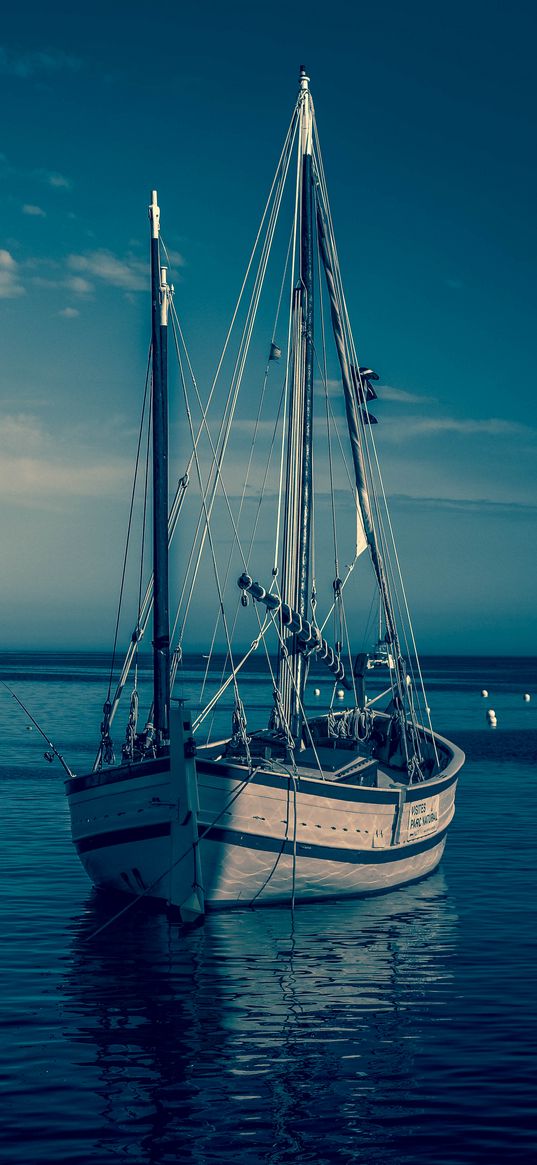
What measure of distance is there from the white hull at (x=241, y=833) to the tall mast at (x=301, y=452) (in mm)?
3326

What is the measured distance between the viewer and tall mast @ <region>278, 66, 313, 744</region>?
25938 millimetres

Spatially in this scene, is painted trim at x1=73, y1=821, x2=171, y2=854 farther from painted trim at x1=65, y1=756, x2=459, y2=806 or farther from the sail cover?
the sail cover

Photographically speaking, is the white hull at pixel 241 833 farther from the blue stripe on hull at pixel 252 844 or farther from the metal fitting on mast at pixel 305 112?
the metal fitting on mast at pixel 305 112

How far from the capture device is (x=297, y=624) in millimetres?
24625

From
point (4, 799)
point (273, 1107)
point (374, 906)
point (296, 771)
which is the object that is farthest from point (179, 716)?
point (4, 799)

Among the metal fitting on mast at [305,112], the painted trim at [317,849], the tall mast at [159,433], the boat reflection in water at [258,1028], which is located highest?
the metal fitting on mast at [305,112]

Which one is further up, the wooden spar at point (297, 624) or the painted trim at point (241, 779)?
the wooden spar at point (297, 624)

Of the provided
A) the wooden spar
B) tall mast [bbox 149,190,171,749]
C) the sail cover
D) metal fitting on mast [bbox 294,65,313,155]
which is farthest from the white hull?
metal fitting on mast [bbox 294,65,313,155]

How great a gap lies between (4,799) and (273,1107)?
2668 centimetres

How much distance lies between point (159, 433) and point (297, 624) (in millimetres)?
4924

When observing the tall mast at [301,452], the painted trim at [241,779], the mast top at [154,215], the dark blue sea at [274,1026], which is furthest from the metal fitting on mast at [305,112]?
the dark blue sea at [274,1026]

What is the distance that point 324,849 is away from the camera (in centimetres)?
2202

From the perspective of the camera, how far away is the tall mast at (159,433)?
2362 centimetres

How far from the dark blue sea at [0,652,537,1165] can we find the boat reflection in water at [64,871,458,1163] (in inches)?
1.4
